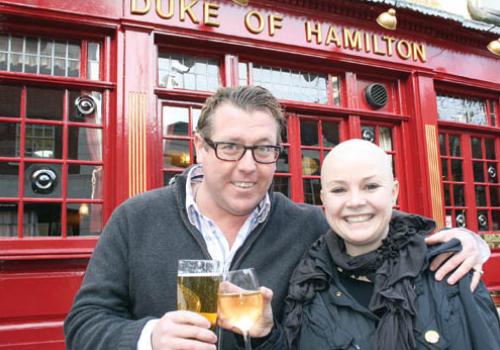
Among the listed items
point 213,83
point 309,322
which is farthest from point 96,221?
point 309,322

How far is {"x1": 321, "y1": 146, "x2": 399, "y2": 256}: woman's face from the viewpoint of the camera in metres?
1.79

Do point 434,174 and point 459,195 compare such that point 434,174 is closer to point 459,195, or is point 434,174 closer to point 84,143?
point 459,195

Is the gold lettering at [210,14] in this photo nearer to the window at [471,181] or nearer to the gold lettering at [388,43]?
the gold lettering at [388,43]

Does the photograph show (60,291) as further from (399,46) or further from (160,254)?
(399,46)

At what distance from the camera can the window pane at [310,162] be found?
19.4 feet

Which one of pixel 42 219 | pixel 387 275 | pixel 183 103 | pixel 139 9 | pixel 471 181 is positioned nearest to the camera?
pixel 387 275

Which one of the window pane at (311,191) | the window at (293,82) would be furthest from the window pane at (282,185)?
the window at (293,82)

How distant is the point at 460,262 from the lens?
66.7 inches

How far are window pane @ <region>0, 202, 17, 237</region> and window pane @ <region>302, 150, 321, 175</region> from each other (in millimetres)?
3537

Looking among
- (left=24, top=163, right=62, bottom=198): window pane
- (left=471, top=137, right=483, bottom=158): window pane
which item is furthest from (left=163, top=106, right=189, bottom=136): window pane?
(left=471, top=137, right=483, bottom=158): window pane

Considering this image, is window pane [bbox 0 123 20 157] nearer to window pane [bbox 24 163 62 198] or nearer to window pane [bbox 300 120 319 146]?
window pane [bbox 24 163 62 198]

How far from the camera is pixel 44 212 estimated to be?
4527 mm

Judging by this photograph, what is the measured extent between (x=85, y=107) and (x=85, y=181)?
2.74ft

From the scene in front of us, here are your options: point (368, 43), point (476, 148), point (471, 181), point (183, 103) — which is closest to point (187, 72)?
point (183, 103)
